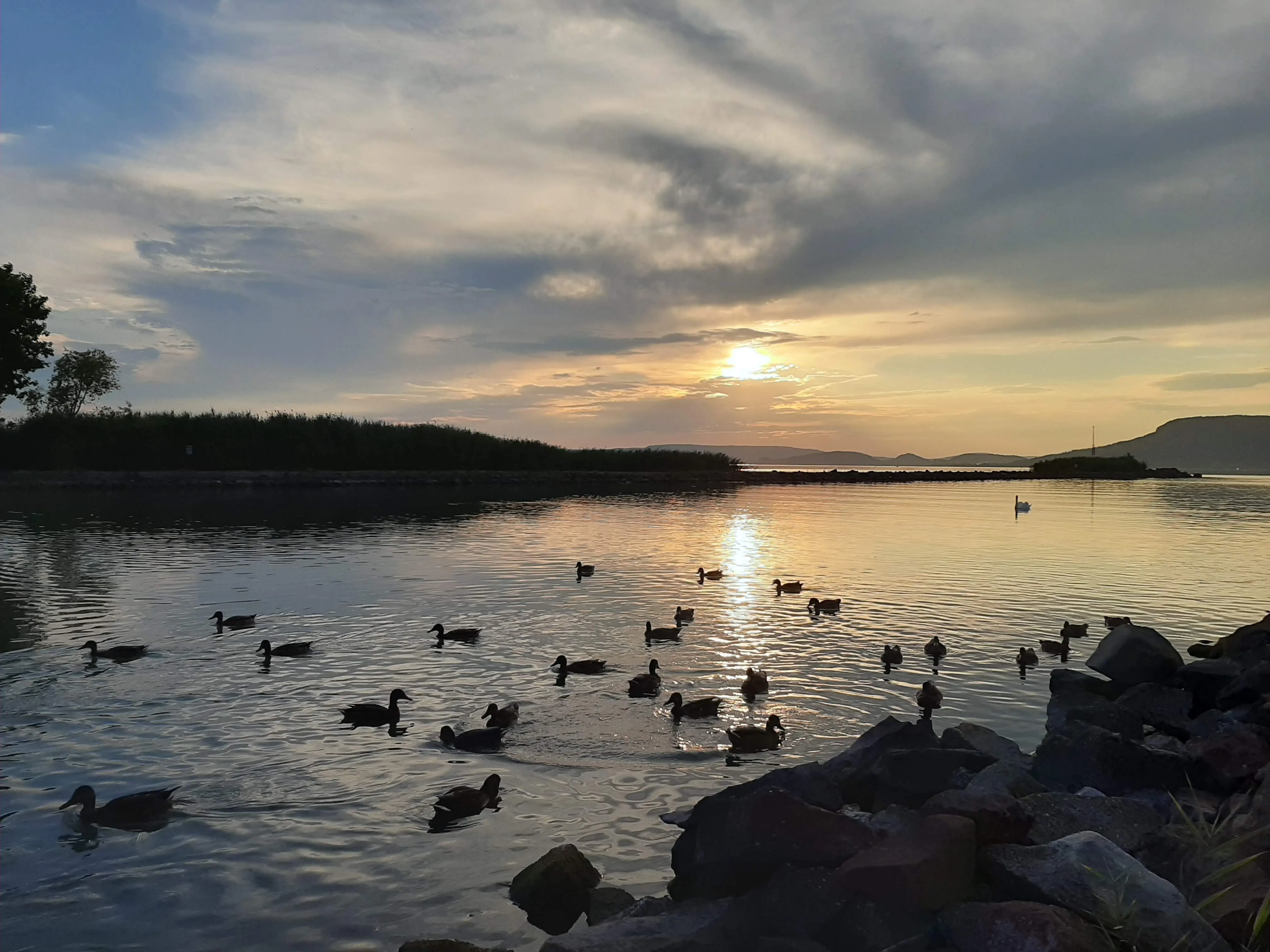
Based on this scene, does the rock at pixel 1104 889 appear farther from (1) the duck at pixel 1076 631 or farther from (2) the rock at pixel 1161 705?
(1) the duck at pixel 1076 631

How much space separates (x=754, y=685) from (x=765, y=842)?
24.5 feet

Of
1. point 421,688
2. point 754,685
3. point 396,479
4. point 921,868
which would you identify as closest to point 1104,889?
point 921,868

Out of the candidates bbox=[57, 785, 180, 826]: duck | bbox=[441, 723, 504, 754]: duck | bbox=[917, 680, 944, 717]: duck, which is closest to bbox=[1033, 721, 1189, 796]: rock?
bbox=[917, 680, 944, 717]: duck

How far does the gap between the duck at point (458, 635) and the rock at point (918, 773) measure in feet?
37.0

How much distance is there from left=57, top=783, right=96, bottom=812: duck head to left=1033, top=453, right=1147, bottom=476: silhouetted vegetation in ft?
532

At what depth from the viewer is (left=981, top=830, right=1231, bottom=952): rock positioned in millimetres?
5539

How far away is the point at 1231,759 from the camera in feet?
30.2

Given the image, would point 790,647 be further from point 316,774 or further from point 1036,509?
point 1036,509

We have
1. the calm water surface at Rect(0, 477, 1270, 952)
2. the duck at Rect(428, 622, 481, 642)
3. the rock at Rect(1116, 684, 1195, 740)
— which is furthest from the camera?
the duck at Rect(428, 622, 481, 642)

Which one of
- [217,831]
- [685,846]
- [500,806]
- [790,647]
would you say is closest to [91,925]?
[217,831]

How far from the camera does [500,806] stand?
9.70 metres

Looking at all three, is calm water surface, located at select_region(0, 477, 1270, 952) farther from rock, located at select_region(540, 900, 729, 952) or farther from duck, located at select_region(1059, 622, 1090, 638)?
rock, located at select_region(540, 900, 729, 952)

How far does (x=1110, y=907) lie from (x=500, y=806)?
251 inches

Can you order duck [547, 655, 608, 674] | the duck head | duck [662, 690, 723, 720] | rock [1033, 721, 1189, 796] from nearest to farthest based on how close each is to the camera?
rock [1033, 721, 1189, 796], the duck head, duck [662, 690, 723, 720], duck [547, 655, 608, 674]
